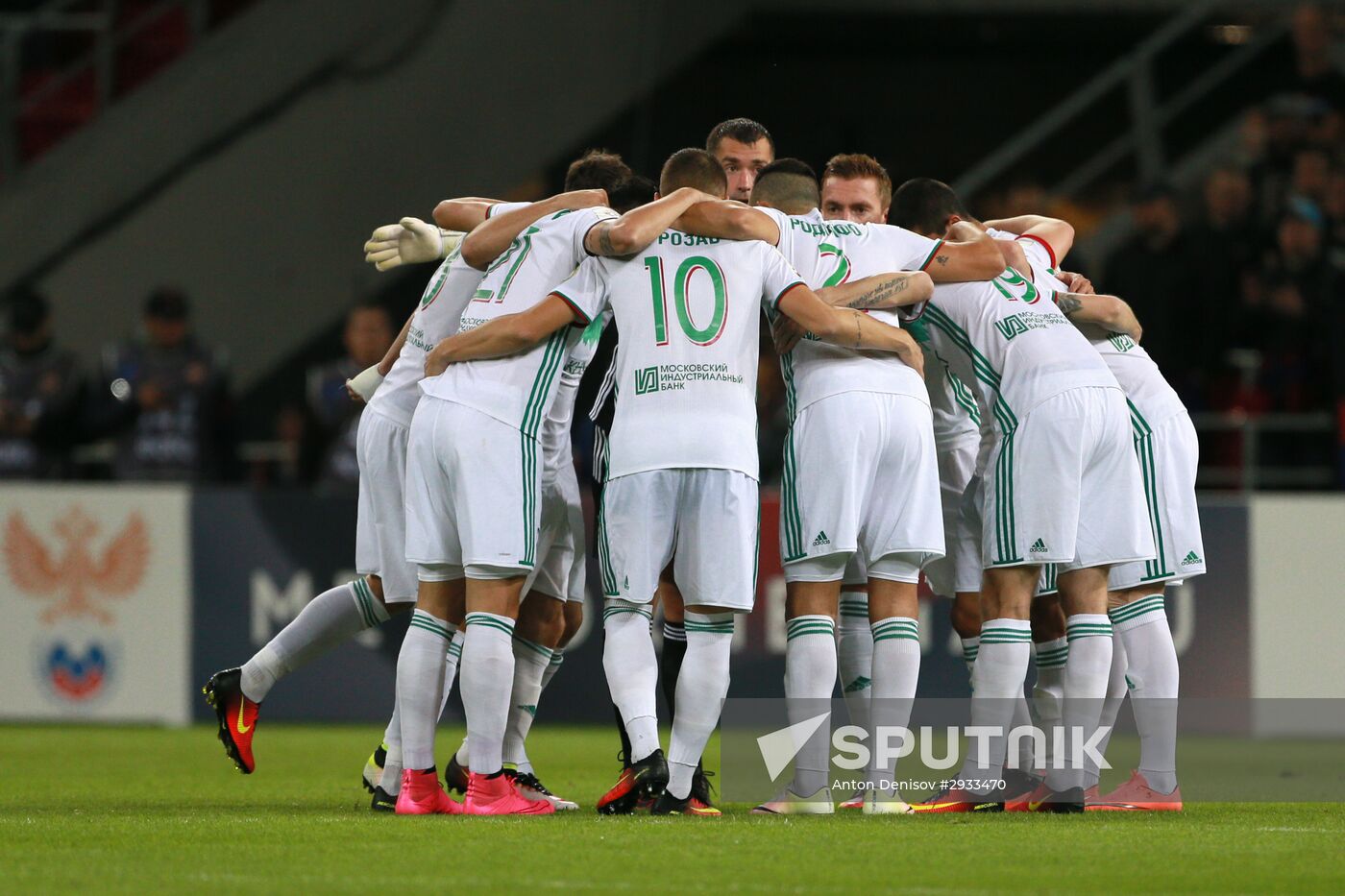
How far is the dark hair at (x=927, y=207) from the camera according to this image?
7562 mm

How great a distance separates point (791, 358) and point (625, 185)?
3.20 feet

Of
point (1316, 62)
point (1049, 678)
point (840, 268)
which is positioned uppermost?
point (1316, 62)

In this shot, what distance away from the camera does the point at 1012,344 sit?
7.27 m

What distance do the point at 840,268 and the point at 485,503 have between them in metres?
Answer: 1.54

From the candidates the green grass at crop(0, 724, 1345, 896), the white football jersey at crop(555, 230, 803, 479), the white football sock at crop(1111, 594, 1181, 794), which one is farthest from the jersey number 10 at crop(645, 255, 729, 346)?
the white football sock at crop(1111, 594, 1181, 794)

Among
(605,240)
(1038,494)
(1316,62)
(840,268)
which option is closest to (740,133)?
(840,268)

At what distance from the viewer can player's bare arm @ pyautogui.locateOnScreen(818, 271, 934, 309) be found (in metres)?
7.04

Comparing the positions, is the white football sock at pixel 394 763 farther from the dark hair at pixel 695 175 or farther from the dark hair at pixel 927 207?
the dark hair at pixel 927 207

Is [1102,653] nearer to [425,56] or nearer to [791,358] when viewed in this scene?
[791,358]

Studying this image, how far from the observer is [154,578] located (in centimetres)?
1235

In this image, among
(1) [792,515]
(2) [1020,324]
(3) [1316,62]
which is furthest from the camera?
(3) [1316,62]

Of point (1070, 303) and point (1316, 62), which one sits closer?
point (1070, 303)

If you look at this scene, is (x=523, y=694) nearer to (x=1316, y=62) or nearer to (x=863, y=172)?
(x=863, y=172)

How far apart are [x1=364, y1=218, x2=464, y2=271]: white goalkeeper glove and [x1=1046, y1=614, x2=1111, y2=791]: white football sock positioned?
2.78 metres
